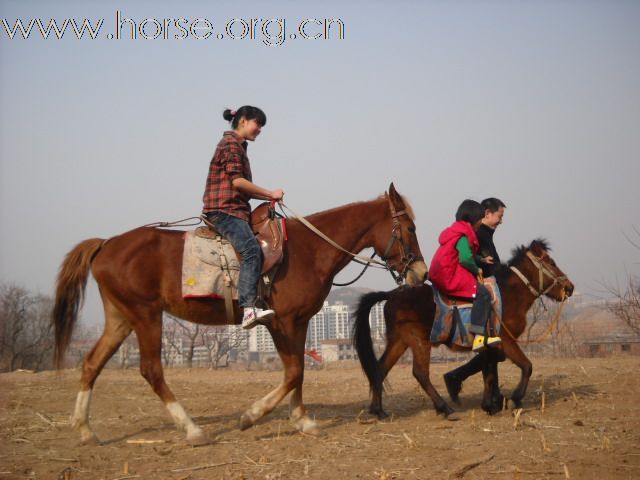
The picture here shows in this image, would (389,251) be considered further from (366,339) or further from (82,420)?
(82,420)

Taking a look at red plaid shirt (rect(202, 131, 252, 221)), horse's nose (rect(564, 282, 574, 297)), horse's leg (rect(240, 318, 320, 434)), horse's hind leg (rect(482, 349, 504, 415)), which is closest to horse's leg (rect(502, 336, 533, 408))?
horse's hind leg (rect(482, 349, 504, 415))

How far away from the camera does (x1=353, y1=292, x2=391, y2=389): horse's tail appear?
321 inches

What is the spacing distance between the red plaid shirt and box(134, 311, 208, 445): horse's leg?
51.6 inches

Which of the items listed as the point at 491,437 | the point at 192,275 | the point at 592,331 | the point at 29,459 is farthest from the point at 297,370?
the point at 592,331

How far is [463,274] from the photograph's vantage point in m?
7.75

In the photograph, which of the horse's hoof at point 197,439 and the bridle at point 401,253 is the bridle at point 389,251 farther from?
the horse's hoof at point 197,439

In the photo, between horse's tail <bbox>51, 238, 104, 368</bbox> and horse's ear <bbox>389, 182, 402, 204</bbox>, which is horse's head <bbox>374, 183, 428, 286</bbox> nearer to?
horse's ear <bbox>389, 182, 402, 204</bbox>

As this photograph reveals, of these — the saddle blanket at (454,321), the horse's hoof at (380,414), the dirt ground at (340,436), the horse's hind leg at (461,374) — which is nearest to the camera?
the dirt ground at (340,436)

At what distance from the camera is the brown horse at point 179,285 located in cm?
678

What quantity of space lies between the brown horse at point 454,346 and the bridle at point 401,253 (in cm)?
59

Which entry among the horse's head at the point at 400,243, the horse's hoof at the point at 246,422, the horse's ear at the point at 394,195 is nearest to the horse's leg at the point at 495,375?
the horse's head at the point at 400,243

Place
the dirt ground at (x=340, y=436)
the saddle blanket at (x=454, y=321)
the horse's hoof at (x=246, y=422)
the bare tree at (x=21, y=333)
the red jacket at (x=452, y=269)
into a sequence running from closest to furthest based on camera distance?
the dirt ground at (x=340, y=436), the horse's hoof at (x=246, y=422), the saddle blanket at (x=454, y=321), the red jacket at (x=452, y=269), the bare tree at (x=21, y=333)

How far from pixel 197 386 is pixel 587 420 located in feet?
21.3

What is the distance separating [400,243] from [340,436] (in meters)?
2.15
